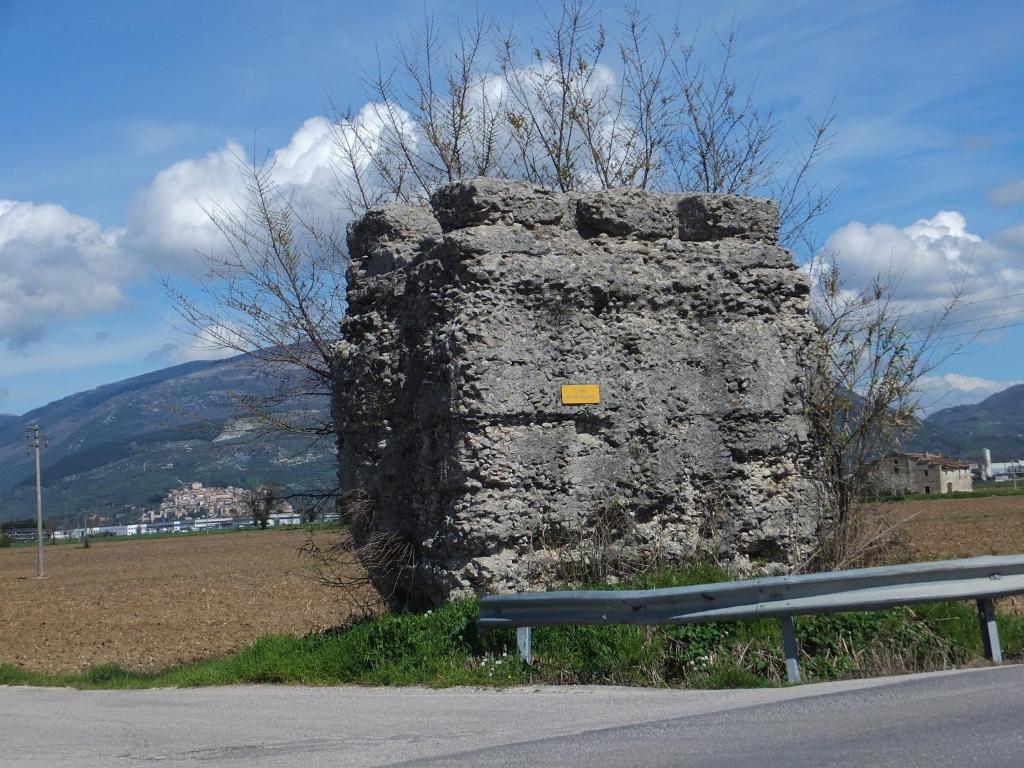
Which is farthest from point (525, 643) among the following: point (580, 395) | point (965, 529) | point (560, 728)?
point (965, 529)

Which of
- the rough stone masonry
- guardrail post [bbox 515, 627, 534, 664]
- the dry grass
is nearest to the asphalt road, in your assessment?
guardrail post [bbox 515, 627, 534, 664]

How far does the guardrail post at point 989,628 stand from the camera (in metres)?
7.73

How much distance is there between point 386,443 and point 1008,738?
7050mm

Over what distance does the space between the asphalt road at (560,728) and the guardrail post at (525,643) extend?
0.42 m

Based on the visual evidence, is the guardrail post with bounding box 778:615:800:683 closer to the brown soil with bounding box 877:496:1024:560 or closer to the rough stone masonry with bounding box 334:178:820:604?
the rough stone masonry with bounding box 334:178:820:604

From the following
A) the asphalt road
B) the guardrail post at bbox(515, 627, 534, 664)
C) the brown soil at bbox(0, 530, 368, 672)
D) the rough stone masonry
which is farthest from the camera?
the brown soil at bbox(0, 530, 368, 672)

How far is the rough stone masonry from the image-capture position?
9766mm

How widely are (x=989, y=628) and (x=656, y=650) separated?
2367 mm

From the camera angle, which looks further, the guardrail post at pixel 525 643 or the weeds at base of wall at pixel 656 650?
the guardrail post at pixel 525 643

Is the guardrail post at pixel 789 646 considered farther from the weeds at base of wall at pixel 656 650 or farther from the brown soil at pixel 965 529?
the brown soil at pixel 965 529

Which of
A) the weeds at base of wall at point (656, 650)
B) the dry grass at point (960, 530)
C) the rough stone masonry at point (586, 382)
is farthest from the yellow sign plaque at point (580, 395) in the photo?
the dry grass at point (960, 530)

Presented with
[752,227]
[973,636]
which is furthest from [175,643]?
[973,636]

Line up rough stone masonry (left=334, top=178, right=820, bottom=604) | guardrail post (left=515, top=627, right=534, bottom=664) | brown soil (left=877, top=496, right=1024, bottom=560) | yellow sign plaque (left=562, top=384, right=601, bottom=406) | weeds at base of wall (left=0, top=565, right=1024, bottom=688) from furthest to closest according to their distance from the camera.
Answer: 1. brown soil (left=877, top=496, right=1024, bottom=560)
2. yellow sign plaque (left=562, top=384, right=601, bottom=406)
3. rough stone masonry (left=334, top=178, right=820, bottom=604)
4. guardrail post (left=515, top=627, right=534, bottom=664)
5. weeds at base of wall (left=0, top=565, right=1024, bottom=688)

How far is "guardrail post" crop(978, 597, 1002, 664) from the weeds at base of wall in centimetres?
14
